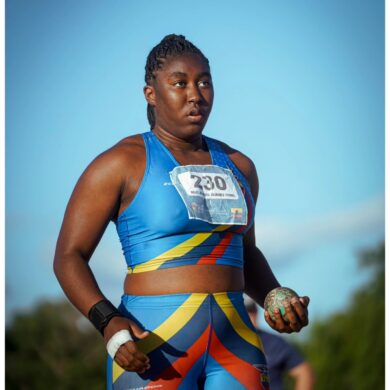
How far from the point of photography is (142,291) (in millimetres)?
3932

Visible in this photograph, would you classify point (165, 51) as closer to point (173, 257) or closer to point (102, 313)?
point (173, 257)

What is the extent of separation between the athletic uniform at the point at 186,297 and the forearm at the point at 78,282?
0.19 meters

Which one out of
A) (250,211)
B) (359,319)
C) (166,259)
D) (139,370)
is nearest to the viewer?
(139,370)

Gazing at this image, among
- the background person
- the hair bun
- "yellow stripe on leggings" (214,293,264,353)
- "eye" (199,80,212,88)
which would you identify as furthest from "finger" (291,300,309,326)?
the background person

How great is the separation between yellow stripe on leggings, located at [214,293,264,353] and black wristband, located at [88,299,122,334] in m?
0.42

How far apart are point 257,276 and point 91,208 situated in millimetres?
843

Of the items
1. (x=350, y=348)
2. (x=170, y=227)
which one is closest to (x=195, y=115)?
(x=170, y=227)

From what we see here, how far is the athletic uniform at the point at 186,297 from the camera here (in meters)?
3.82

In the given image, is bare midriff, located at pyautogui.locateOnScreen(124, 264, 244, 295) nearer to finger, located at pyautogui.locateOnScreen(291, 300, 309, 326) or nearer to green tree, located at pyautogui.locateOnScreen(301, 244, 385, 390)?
finger, located at pyautogui.locateOnScreen(291, 300, 309, 326)

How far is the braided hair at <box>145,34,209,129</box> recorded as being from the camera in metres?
4.20

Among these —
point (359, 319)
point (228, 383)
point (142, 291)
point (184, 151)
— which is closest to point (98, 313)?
point (142, 291)

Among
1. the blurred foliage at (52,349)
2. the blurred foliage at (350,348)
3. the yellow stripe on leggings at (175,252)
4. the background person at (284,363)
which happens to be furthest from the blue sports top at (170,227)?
the blurred foliage at (52,349)

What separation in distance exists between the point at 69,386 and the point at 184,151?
1903 cm

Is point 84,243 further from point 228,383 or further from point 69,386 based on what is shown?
point 69,386
